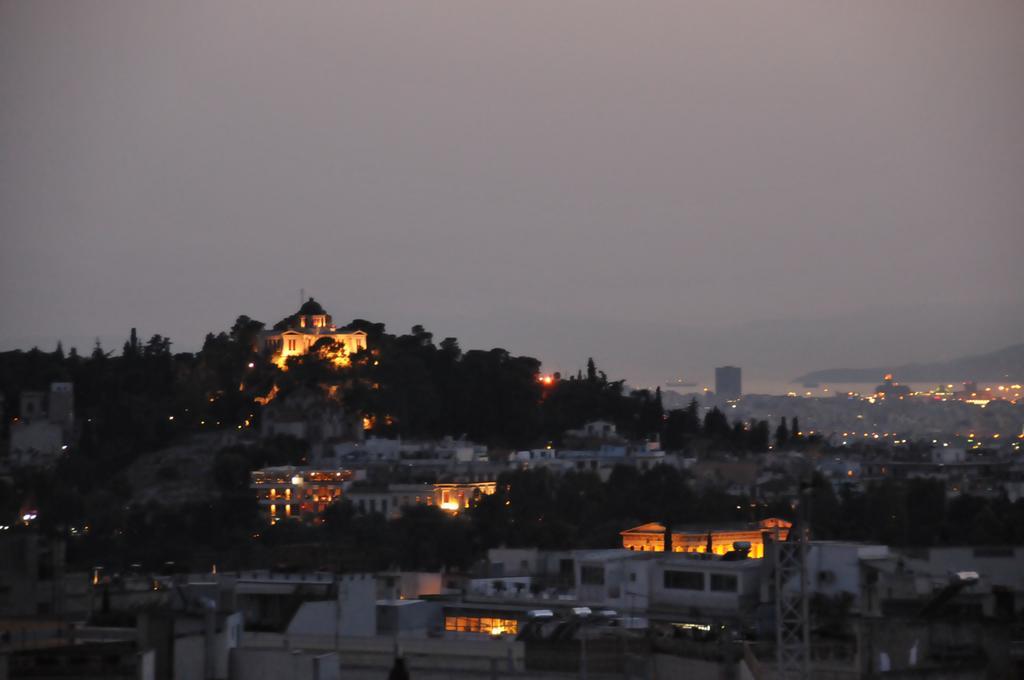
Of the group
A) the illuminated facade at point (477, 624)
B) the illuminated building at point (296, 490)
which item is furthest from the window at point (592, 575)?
the illuminated building at point (296, 490)

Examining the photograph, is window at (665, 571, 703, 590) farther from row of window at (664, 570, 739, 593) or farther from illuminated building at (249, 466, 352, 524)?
illuminated building at (249, 466, 352, 524)

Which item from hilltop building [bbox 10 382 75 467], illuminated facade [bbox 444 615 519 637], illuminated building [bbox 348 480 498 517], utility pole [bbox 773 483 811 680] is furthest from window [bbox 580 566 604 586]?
hilltop building [bbox 10 382 75 467]

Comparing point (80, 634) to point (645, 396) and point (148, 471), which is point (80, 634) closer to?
point (148, 471)

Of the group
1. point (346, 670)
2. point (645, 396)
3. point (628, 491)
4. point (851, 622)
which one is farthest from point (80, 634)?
point (645, 396)

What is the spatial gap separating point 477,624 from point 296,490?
236 feet

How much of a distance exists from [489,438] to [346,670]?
98.6m

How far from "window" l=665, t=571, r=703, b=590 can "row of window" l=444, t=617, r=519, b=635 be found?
5.34 metres

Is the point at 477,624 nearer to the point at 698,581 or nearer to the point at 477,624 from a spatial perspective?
the point at 477,624

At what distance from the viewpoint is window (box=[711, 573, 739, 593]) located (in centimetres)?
3962

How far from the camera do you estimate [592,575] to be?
→ 45062mm

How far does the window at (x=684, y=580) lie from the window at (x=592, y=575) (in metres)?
3.25

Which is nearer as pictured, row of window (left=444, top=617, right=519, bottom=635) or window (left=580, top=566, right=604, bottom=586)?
row of window (left=444, top=617, right=519, bottom=635)

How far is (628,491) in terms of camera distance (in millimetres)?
103000

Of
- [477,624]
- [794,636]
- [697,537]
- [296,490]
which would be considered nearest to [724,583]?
[477,624]
